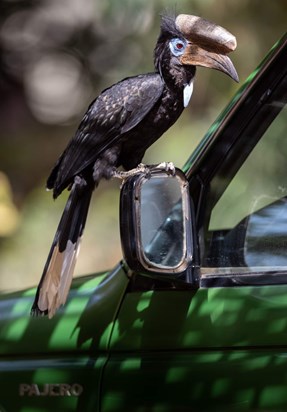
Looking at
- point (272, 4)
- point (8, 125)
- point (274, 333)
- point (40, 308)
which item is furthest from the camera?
point (8, 125)

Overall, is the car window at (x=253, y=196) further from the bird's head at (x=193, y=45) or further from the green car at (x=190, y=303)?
the bird's head at (x=193, y=45)

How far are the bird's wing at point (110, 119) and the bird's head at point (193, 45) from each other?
87mm

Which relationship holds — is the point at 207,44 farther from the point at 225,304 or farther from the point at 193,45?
the point at 225,304

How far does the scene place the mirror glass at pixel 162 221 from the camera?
7.30 ft

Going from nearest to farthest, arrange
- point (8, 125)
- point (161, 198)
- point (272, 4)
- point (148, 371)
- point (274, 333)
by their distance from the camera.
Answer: point (274, 333) < point (148, 371) < point (161, 198) < point (272, 4) < point (8, 125)

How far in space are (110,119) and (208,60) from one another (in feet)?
1.30

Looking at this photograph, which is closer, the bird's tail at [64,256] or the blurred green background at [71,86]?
the bird's tail at [64,256]

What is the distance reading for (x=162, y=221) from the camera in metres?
2.48

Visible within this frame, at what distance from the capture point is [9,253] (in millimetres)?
7516

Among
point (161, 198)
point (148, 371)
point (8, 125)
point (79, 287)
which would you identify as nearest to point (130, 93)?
point (161, 198)

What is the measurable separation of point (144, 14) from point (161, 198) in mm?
5230

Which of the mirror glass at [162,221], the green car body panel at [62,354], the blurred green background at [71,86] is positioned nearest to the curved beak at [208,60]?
the mirror glass at [162,221]

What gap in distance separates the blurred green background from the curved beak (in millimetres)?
4497

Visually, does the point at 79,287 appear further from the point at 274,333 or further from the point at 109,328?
the point at 274,333
